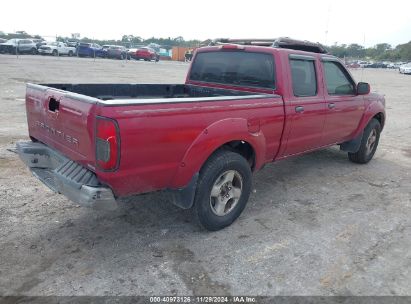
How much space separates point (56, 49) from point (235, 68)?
37223 mm

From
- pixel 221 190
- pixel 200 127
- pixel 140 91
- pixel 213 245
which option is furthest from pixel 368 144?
pixel 200 127

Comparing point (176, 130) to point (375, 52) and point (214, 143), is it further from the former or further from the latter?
point (375, 52)

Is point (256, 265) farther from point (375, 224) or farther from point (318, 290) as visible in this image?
point (375, 224)

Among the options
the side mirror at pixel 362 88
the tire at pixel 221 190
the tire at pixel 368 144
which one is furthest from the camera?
the tire at pixel 368 144

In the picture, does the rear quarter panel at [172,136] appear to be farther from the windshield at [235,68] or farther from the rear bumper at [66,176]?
the windshield at [235,68]

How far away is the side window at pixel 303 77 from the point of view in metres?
4.57

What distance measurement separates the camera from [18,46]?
112ft

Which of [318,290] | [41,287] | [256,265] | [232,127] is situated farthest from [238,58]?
[41,287]

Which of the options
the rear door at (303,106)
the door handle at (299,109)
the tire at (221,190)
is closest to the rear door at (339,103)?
the rear door at (303,106)

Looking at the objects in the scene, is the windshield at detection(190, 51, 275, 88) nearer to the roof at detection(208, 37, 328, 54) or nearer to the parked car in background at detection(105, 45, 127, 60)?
the roof at detection(208, 37, 328, 54)

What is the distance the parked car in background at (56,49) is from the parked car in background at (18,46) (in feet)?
3.31

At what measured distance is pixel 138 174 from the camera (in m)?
3.07

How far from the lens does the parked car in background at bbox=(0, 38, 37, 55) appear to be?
111 ft

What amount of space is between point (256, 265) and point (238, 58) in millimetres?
2629
